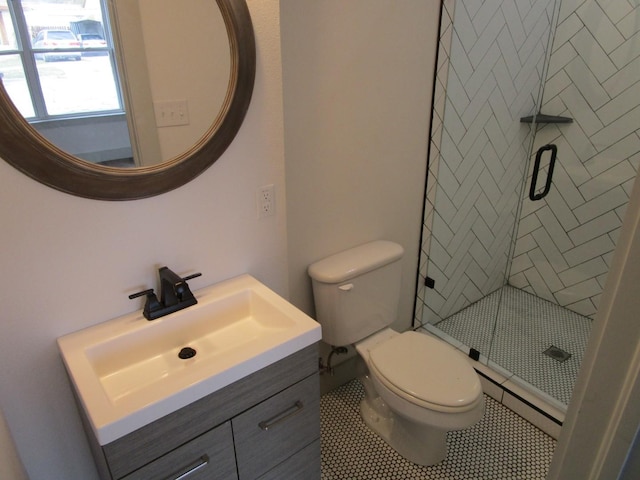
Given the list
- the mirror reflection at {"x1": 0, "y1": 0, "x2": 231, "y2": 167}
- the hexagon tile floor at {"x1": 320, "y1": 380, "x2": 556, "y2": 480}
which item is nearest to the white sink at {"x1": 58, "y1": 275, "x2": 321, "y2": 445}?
the mirror reflection at {"x1": 0, "y1": 0, "x2": 231, "y2": 167}

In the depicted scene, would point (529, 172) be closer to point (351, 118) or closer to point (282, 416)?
point (351, 118)

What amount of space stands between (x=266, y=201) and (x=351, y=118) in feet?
1.96

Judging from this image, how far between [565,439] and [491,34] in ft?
6.89

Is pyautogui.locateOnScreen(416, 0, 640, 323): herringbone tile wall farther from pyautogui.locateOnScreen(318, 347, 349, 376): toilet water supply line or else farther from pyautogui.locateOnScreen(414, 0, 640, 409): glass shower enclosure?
pyautogui.locateOnScreen(318, 347, 349, 376): toilet water supply line

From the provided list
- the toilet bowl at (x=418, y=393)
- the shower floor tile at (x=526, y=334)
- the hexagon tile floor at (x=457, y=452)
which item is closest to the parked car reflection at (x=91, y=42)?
the toilet bowl at (x=418, y=393)

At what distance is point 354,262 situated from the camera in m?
1.84

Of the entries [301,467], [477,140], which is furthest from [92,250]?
[477,140]

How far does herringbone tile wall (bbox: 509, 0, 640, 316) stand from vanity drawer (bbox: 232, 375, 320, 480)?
215 centimetres

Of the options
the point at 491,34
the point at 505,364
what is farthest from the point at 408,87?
the point at 505,364

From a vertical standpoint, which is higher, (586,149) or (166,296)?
(586,149)

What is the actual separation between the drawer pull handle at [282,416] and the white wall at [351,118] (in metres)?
0.65

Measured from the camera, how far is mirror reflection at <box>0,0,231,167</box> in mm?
981

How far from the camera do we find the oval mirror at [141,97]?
39.2 inches

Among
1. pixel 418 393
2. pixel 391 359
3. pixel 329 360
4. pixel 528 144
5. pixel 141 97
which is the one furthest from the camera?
pixel 528 144
